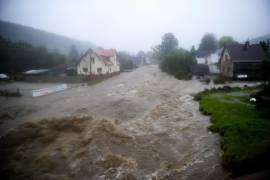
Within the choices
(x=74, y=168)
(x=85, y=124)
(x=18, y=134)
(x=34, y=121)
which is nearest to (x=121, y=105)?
(x=85, y=124)

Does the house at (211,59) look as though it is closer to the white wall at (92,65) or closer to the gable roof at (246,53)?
the gable roof at (246,53)

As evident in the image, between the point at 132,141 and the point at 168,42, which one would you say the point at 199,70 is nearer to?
the point at 132,141

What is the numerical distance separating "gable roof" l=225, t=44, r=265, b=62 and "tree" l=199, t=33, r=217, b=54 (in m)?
37.9

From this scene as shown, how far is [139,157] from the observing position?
8750mm

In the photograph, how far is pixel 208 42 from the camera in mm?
68312

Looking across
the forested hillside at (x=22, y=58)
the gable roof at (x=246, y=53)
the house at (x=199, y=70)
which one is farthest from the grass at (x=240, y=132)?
the forested hillside at (x=22, y=58)

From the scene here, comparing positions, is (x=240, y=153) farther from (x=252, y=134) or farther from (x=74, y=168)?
(x=74, y=168)

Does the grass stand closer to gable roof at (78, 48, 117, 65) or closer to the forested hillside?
gable roof at (78, 48, 117, 65)

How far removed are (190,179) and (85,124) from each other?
7.77 metres

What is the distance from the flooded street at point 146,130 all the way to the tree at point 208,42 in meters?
54.8

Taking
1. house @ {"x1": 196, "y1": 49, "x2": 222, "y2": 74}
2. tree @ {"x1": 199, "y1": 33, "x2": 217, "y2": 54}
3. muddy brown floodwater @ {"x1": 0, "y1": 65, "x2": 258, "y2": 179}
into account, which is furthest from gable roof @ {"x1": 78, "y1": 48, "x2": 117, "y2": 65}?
tree @ {"x1": 199, "y1": 33, "x2": 217, "y2": 54}

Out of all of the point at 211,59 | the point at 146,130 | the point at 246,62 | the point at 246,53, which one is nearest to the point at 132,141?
the point at 146,130

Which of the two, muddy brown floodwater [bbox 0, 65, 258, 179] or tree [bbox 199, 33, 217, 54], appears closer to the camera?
muddy brown floodwater [bbox 0, 65, 258, 179]

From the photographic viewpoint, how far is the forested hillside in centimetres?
4450
